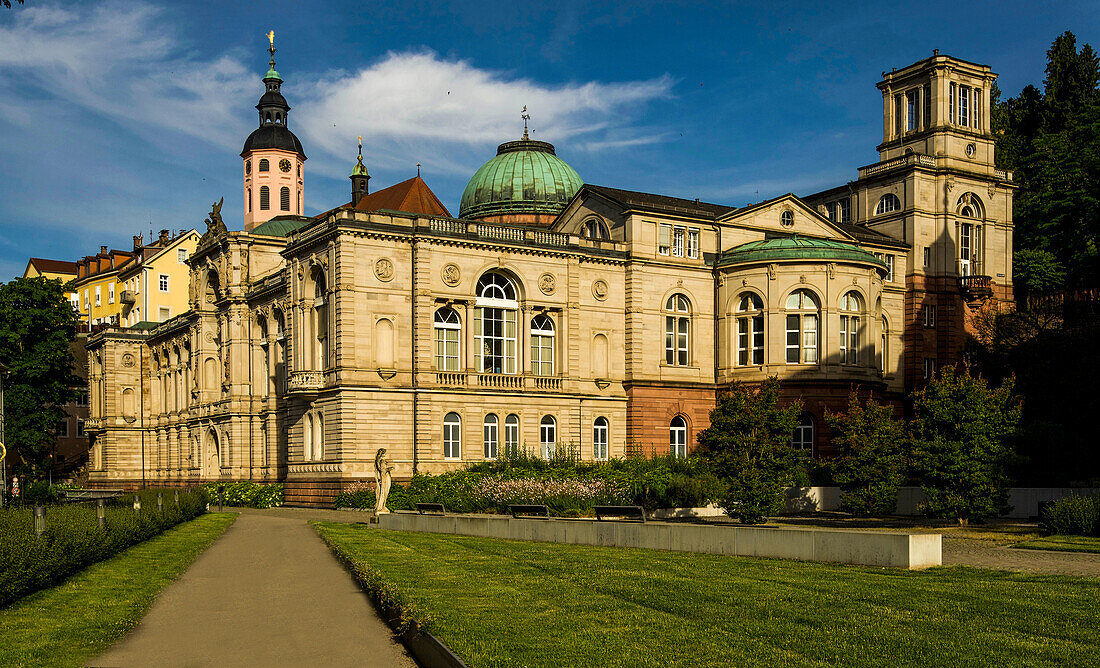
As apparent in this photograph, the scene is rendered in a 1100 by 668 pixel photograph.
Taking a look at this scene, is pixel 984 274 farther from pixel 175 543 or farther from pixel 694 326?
pixel 175 543

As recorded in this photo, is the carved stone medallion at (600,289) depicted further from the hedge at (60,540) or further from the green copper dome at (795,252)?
the hedge at (60,540)

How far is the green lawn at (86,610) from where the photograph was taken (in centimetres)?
1399

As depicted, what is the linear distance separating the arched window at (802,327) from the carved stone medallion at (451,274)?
18.3m

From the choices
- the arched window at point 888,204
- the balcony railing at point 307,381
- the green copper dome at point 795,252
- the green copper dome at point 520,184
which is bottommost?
the balcony railing at point 307,381

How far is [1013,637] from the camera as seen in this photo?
12812mm

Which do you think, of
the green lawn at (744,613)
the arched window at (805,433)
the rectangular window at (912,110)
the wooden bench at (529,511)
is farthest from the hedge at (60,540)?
the rectangular window at (912,110)

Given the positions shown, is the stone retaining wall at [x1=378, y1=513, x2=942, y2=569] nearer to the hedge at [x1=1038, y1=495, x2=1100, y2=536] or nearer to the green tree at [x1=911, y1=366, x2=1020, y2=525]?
the hedge at [x1=1038, y1=495, x2=1100, y2=536]

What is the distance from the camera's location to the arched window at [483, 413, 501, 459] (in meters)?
54.1

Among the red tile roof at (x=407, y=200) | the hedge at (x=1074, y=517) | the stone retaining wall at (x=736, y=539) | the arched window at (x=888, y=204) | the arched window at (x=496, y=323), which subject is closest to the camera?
the stone retaining wall at (x=736, y=539)

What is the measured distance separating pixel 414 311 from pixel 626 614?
38748 millimetres

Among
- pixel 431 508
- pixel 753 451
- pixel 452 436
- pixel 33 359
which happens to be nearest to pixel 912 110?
pixel 452 436

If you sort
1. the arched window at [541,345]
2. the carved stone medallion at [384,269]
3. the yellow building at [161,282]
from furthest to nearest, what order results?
the yellow building at [161,282] < the arched window at [541,345] < the carved stone medallion at [384,269]

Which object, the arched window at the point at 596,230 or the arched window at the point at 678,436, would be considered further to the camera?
the arched window at the point at 596,230

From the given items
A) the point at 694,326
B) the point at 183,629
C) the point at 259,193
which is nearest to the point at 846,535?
the point at 183,629
